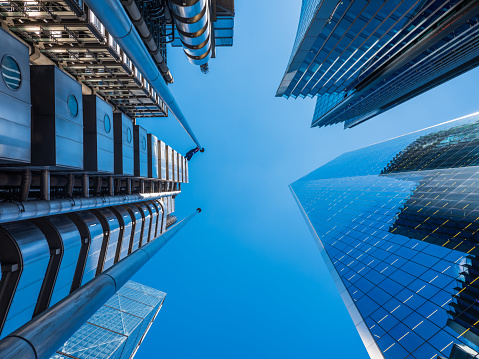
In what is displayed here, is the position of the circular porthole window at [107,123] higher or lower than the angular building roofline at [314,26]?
lower

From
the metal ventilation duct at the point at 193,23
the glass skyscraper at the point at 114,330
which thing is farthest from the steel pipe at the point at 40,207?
the glass skyscraper at the point at 114,330

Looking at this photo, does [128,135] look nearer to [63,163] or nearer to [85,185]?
[85,185]

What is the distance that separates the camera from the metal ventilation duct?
26.1 metres

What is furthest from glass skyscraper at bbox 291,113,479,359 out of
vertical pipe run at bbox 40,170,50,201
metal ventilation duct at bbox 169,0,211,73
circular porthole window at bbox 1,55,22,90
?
metal ventilation duct at bbox 169,0,211,73

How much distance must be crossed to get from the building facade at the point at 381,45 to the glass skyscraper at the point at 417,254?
1459cm

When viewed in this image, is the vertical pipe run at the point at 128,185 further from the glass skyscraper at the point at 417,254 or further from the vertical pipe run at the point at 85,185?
the glass skyscraper at the point at 417,254

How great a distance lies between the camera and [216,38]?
48812mm

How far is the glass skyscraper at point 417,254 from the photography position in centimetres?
1780

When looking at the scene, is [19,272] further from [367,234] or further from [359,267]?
[367,234]

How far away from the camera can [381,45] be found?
37.3 metres

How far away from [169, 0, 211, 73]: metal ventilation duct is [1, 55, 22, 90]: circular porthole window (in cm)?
2039

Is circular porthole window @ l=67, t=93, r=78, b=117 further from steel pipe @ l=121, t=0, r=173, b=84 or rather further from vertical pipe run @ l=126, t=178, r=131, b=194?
vertical pipe run @ l=126, t=178, r=131, b=194

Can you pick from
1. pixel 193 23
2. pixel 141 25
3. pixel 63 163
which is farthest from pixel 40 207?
pixel 193 23

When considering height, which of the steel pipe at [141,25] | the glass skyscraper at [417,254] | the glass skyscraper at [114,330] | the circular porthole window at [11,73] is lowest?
the glass skyscraper at [114,330]
